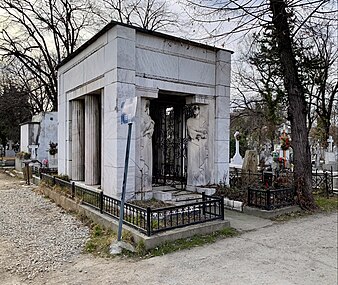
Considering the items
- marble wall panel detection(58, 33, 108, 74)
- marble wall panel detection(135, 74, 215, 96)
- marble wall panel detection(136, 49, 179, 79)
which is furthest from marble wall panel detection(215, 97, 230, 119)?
marble wall panel detection(58, 33, 108, 74)

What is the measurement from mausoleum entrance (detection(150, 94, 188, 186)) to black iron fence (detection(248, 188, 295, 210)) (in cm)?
263

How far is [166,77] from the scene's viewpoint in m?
8.12

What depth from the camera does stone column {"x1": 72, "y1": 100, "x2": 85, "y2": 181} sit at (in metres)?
10.6

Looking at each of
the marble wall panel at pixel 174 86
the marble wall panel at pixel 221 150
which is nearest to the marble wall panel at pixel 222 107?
the marble wall panel at pixel 174 86

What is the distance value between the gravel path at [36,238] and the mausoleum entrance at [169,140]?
12.2 feet

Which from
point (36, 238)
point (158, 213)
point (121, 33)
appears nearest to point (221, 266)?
point (158, 213)

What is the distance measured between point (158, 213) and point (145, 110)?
341 centimetres

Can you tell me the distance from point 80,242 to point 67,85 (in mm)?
6981

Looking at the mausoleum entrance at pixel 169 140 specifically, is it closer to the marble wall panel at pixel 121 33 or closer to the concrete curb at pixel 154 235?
the marble wall panel at pixel 121 33

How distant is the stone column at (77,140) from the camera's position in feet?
34.8

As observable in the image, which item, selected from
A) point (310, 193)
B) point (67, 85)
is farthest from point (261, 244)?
point (67, 85)

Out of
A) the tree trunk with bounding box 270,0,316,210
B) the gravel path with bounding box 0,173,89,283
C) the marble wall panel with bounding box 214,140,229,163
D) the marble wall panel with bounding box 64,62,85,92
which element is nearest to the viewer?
the gravel path with bounding box 0,173,89,283

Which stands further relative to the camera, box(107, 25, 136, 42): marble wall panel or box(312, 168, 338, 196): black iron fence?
box(312, 168, 338, 196): black iron fence

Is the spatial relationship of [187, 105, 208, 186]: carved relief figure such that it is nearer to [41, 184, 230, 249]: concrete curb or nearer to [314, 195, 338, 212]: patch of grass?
[41, 184, 230, 249]: concrete curb
